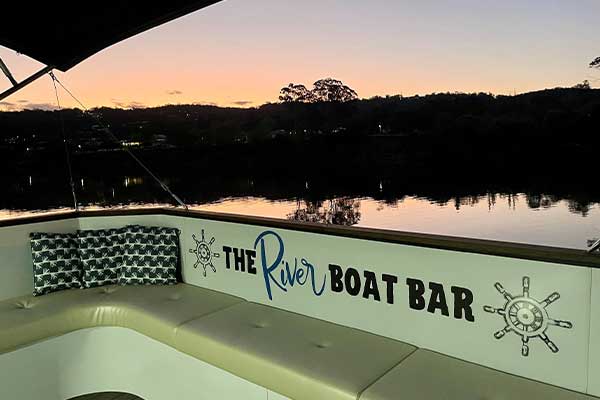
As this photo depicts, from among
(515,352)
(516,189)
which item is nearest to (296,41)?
(516,189)

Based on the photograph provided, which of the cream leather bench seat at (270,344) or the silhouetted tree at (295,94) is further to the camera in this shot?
the silhouetted tree at (295,94)

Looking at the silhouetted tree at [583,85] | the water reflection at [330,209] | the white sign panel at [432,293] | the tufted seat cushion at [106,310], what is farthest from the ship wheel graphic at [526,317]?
the water reflection at [330,209]

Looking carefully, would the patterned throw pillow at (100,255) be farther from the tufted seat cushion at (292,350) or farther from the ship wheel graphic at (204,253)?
the tufted seat cushion at (292,350)

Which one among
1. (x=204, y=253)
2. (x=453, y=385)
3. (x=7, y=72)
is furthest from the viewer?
(x=204, y=253)

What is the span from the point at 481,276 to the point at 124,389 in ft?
6.29

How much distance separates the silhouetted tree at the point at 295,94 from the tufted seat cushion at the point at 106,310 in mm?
6383

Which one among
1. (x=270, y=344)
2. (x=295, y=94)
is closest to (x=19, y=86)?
(x=270, y=344)

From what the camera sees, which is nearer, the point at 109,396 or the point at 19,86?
the point at 109,396

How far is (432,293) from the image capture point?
5.70 ft

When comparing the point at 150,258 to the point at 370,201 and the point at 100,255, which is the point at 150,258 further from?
the point at 370,201

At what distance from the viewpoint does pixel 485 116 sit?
25.3 ft

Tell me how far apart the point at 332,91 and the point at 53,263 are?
6917mm

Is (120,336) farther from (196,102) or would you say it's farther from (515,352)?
(196,102)

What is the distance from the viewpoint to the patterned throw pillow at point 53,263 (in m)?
2.53
